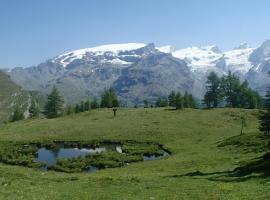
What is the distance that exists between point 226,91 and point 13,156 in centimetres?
10958

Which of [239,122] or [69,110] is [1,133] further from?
[69,110]

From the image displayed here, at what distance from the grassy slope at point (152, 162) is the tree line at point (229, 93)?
3292 centimetres

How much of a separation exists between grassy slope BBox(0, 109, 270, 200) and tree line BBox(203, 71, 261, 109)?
32916 millimetres

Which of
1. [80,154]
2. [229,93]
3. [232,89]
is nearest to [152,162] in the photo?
[80,154]

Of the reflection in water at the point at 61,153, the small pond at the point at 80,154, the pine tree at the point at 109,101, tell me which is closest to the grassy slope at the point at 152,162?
the small pond at the point at 80,154

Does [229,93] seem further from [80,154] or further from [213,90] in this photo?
[80,154]

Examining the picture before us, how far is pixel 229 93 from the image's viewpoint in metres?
168

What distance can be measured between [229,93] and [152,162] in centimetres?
10609

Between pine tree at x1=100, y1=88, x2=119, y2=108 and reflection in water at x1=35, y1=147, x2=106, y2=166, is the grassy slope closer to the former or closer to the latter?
reflection in water at x1=35, y1=147, x2=106, y2=166

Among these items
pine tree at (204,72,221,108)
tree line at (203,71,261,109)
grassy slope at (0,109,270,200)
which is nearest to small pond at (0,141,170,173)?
grassy slope at (0,109,270,200)

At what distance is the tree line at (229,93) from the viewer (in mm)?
163000

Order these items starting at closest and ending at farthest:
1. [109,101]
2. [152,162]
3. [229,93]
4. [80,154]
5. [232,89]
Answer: [152,162] → [80,154] → [232,89] → [229,93] → [109,101]

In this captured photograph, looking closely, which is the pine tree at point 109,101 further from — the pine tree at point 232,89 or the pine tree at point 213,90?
the pine tree at point 232,89

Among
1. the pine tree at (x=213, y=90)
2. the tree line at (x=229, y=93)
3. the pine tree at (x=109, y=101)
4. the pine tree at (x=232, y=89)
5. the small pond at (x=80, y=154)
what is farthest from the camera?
the pine tree at (x=109, y=101)
